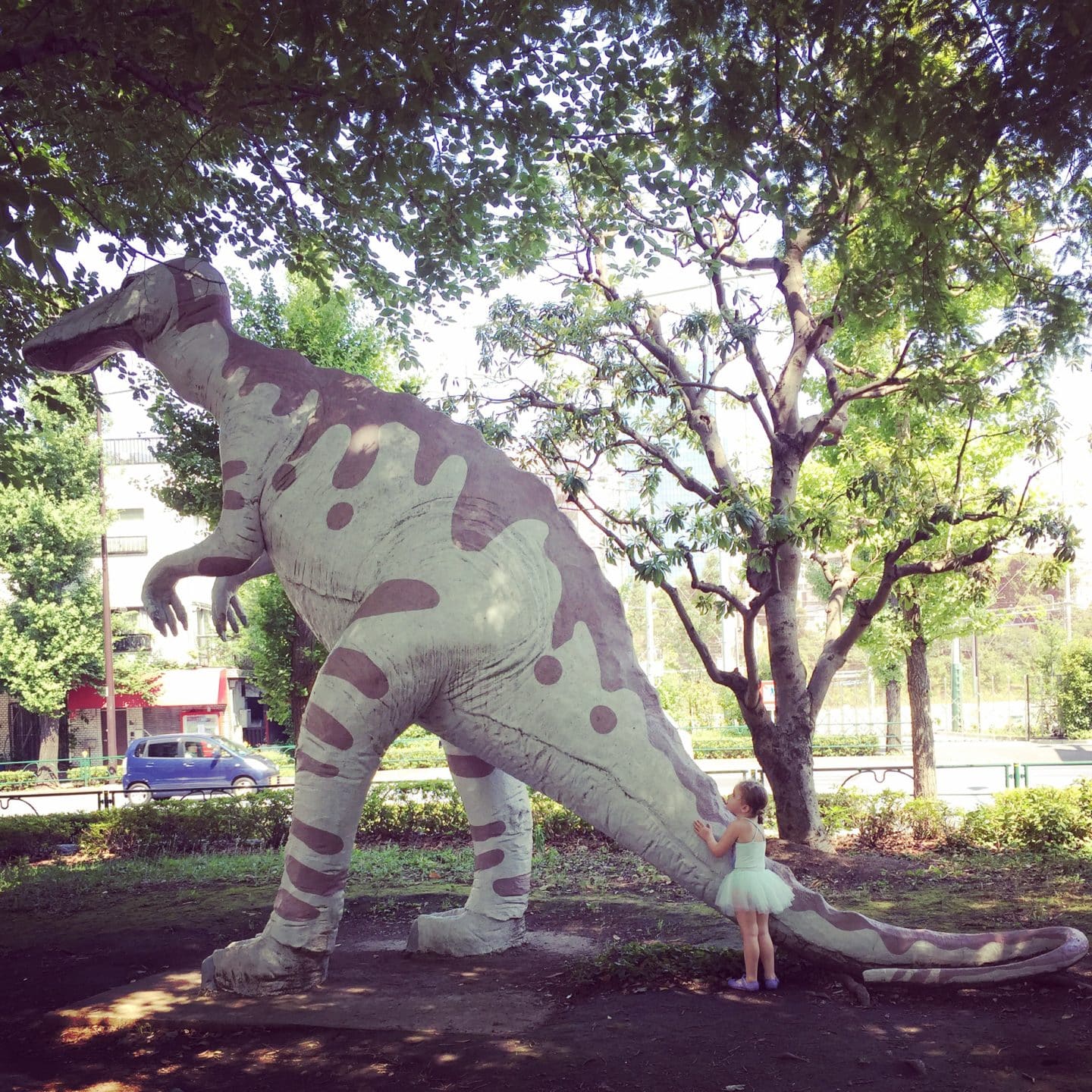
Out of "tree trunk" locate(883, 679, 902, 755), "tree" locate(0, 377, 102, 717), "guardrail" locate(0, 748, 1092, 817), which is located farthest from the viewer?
"tree trunk" locate(883, 679, 902, 755)

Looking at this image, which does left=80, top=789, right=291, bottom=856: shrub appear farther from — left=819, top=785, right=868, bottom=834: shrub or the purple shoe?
the purple shoe

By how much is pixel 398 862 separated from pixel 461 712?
5.47 m

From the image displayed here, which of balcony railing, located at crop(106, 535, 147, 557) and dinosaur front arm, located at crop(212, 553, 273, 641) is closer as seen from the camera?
dinosaur front arm, located at crop(212, 553, 273, 641)

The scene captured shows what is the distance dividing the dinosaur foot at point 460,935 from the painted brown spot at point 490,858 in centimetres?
25

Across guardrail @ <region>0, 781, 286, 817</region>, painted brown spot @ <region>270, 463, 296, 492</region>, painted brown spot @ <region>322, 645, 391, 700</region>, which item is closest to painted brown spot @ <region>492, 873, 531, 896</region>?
painted brown spot @ <region>322, 645, 391, 700</region>

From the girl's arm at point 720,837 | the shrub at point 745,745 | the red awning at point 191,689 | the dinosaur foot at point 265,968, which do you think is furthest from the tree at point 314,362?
the red awning at point 191,689

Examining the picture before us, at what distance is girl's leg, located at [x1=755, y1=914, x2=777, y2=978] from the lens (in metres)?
4.38

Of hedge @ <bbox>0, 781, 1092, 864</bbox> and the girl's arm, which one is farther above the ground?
the girl's arm

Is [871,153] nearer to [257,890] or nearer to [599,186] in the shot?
[599,186]

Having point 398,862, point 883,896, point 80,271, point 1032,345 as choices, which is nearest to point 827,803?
point 883,896

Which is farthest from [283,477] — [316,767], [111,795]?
[111,795]

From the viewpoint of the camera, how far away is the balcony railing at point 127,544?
3148 centimetres

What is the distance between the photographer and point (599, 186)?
6613mm

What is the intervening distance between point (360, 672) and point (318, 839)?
843mm
